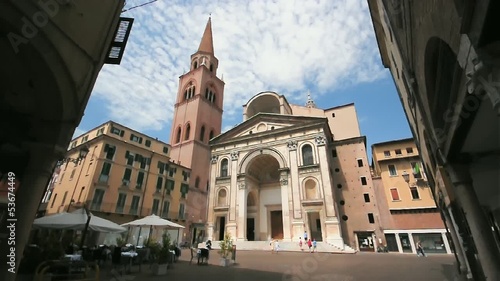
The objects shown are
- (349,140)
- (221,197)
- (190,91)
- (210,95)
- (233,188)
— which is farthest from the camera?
(210,95)

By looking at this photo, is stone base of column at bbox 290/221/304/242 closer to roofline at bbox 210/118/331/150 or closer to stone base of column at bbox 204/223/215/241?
stone base of column at bbox 204/223/215/241

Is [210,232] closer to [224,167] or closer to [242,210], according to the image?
[242,210]

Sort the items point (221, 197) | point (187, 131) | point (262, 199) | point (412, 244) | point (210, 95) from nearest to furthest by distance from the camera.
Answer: point (412, 244) → point (221, 197) → point (262, 199) → point (187, 131) → point (210, 95)

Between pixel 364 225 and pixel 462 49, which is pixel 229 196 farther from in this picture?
pixel 462 49

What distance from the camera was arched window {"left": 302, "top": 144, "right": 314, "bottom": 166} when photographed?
25561mm

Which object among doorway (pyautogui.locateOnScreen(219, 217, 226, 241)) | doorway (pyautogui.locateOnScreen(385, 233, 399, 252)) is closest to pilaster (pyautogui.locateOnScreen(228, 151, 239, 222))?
doorway (pyautogui.locateOnScreen(219, 217, 226, 241))

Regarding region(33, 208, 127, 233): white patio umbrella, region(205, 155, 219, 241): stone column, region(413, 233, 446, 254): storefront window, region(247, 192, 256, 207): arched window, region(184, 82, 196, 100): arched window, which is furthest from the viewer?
region(184, 82, 196, 100): arched window

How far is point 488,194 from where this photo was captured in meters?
7.85

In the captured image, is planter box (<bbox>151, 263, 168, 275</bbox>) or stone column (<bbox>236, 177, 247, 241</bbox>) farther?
stone column (<bbox>236, 177, 247, 241</bbox>)

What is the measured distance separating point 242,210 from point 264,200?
14.1 ft

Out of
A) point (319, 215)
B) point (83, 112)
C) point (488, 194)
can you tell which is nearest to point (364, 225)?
point (319, 215)

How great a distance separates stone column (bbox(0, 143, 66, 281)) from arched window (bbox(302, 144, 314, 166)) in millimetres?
23586

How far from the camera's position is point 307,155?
1027 inches

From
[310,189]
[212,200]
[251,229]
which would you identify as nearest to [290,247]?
[310,189]
